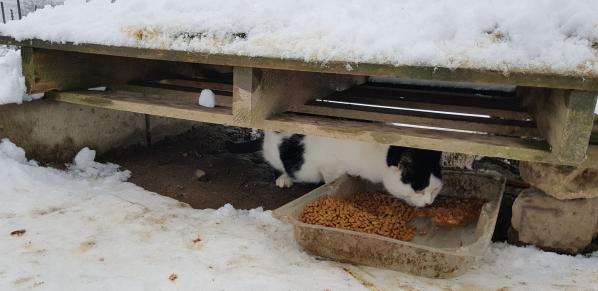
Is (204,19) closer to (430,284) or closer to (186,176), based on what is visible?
(186,176)

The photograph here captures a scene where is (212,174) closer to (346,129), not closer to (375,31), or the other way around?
(346,129)

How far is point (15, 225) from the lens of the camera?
2.43 metres

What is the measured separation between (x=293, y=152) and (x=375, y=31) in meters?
1.44

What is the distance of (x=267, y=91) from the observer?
2414 mm

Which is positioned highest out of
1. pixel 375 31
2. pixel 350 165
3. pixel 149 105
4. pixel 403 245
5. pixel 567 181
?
pixel 375 31

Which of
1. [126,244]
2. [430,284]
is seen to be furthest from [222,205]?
[430,284]

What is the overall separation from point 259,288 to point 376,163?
131cm

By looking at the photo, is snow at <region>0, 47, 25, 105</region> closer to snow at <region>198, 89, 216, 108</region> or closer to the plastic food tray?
snow at <region>198, 89, 216, 108</region>

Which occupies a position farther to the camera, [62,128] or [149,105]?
[62,128]

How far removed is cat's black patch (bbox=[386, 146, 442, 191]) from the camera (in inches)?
111

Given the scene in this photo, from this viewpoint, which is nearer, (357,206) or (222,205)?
(357,206)

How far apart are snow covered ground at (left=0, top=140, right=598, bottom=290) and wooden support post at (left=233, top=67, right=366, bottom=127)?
644 millimetres

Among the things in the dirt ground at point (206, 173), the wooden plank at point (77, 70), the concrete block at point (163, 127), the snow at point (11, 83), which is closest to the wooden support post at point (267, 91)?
the dirt ground at point (206, 173)

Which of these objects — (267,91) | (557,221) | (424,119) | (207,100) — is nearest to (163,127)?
(207,100)
